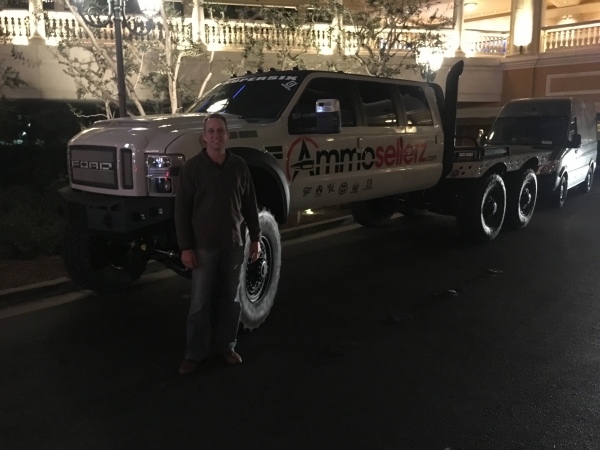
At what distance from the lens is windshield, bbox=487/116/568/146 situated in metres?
11.7

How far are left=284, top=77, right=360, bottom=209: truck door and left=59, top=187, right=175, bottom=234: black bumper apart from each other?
146 cm

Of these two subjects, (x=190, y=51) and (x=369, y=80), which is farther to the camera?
(x=190, y=51)

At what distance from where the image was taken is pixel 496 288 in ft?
20.5

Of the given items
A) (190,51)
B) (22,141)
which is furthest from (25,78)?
(190,51)

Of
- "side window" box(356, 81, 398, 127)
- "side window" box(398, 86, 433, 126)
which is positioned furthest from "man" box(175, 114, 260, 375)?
"side window" box(398, 86, 433, 126)

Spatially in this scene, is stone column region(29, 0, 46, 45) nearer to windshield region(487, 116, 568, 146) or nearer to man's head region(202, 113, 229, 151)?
windshield region(487, 116, 568, 146)

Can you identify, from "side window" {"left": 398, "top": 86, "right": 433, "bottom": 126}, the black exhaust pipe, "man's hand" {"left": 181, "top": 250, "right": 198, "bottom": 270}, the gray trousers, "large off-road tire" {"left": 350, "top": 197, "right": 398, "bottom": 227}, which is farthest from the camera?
"large off-road tire" {"left": 350, "top": 197, "right": 398, "bottom": 227}

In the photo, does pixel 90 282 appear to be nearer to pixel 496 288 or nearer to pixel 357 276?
pixel 357 276

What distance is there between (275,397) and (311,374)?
16.9 inches

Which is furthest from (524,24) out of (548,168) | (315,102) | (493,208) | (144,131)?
(144,131)

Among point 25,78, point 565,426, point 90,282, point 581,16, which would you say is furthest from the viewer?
point 581,16

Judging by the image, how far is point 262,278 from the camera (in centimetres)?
513

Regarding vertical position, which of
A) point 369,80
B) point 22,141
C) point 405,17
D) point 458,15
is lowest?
point 22,141

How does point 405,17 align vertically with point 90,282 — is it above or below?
above
